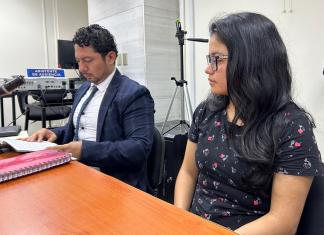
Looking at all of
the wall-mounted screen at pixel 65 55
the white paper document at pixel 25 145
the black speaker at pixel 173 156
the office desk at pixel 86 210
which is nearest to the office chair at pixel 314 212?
the office desk at pixel 86 210

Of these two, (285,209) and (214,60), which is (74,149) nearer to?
(214,60)

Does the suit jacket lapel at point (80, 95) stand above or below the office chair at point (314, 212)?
above

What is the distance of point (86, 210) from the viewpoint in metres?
0.61

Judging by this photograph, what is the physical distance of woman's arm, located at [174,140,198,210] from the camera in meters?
1.00

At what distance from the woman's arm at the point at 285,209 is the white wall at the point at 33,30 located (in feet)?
13.8

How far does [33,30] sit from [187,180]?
4.25m

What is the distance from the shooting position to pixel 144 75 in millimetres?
3105

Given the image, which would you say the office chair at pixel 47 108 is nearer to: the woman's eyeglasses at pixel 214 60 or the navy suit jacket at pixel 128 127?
the navy suit jacket at pixel 128 127

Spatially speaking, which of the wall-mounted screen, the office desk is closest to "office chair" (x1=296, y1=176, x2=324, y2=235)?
the office desk

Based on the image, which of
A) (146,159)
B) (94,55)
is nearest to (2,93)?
(94,55)

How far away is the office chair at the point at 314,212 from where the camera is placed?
0.69m

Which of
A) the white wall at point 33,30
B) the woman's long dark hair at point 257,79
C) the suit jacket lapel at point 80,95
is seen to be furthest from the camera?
the white wall at point 33,30

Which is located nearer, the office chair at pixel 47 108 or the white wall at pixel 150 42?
the office chair at pixel 47 108

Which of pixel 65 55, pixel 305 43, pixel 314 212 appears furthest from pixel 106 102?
pixel 65 55
